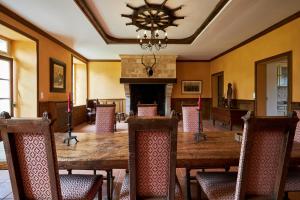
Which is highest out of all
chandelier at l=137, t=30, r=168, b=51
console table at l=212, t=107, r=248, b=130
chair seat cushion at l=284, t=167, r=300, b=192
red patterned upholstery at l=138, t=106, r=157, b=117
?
chandelier at l=137, t=30, r=168, b=51

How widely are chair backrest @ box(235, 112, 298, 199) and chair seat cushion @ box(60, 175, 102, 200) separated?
0.96 m

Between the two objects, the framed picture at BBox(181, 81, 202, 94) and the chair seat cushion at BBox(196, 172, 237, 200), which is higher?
the framed picture at BBox(181, 81, 202, 94)

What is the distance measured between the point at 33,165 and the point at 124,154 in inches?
21.8

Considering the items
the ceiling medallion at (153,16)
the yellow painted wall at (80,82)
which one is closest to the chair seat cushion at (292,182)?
the ceiling medallion at (153,16)

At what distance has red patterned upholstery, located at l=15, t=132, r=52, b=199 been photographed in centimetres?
124

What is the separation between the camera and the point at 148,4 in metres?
4.09

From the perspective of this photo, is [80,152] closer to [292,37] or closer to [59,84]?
[292,37]

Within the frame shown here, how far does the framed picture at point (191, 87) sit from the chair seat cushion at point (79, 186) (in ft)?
25.6

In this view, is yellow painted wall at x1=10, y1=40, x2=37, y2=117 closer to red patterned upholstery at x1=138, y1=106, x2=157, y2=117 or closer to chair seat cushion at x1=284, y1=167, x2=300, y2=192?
red patterned upholstery at x1=138, y1=106, x2=157, y2=117

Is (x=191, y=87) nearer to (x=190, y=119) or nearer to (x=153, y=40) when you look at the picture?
(x=153, y=40)

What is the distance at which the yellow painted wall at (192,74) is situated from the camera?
9.33 m

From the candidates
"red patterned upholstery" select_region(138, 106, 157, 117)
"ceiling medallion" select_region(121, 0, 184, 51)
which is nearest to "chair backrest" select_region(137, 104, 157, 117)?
"red patterned upholstery" select_region(138, 106, 157, 117)

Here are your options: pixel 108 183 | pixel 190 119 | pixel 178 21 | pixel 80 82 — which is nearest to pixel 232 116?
pixel 178 21

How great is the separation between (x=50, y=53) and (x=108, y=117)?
11.3 ft
